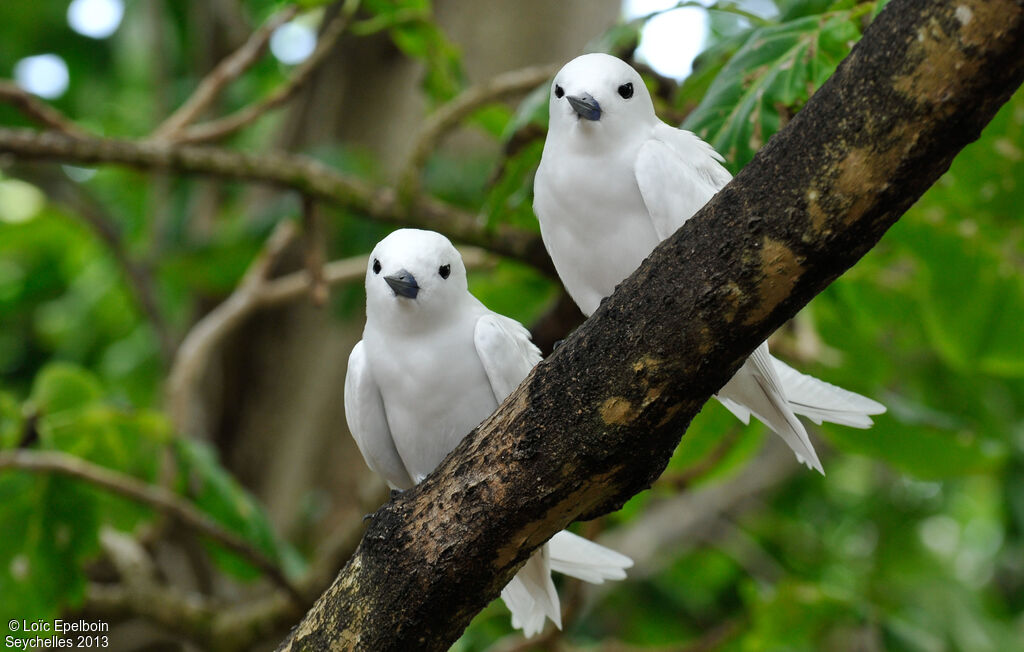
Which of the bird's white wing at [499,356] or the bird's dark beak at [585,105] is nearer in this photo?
the bird's dark beak at [585,105]

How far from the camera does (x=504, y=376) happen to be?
235 cm

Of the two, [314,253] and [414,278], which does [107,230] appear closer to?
[314,253]

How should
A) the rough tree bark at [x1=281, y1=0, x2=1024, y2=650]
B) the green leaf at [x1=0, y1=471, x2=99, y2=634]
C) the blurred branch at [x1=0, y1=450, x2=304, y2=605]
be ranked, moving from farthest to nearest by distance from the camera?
the green leaf at [x1=0, y1=471, x2=99, y2=634], the blurred branch at [x1=0, y1=450, x2=304, y2=605], the rough tree bark at [x1=281, y1=0, x2=1024, y2=650]

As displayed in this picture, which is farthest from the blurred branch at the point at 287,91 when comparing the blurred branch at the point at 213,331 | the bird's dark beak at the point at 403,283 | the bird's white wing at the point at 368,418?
the bird's dark beak at the point at 403,283

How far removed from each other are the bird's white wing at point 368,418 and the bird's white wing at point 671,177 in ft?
2.75

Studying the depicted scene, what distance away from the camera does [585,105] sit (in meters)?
2.13

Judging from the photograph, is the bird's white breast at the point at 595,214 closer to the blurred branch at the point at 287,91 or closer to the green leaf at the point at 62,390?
the blurred branch at the point at 287,91

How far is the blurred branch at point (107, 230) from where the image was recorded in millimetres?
5246

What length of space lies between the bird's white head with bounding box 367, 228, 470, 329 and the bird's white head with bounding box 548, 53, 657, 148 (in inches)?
15.7

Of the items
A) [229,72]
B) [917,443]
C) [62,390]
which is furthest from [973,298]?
[62,390]

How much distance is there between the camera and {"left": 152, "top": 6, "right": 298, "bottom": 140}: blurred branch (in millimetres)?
4117

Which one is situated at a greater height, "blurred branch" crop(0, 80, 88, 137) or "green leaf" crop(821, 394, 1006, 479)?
"blurred branch" crop(0, 80, 88, 137)

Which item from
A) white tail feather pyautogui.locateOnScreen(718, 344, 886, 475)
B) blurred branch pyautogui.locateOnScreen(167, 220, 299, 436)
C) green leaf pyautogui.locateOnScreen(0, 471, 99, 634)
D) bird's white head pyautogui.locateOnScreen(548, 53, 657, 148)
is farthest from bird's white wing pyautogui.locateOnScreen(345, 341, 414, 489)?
blurred branch pyautogui.locateOnScreen(167, 220, 299, 436)

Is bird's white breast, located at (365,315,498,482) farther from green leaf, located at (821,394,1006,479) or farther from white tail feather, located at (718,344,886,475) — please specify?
green leaf, located at (821,394,1006,479)
